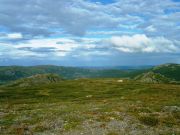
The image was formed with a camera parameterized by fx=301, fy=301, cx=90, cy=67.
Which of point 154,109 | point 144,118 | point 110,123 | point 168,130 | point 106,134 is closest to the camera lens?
point 106,134

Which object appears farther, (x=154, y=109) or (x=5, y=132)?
(x=154, y=109)

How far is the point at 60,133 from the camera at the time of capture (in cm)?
3447

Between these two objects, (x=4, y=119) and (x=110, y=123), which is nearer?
(x=110, y=123)

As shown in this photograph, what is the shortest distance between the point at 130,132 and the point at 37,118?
15380 millimetres

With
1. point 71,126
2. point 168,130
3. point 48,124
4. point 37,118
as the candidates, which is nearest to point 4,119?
point 37,118

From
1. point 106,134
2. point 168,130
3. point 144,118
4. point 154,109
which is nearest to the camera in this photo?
point 106,134

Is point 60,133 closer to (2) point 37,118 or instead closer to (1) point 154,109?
(2) point 37,118

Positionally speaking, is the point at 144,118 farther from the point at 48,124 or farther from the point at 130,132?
the point at 48,124

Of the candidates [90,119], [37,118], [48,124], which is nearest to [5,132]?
[48,124]

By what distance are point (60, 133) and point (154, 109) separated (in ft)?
78.7

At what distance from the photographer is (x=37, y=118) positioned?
1753 inches

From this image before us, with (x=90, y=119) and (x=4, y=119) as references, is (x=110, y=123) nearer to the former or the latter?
(x=90, y=119)

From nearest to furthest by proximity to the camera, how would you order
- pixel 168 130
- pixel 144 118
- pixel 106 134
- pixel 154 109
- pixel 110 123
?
1. pixel 106 134
2. pixel 168 130
3. pixel 110 123
4. pixel 144 118
5. pixel 154 109

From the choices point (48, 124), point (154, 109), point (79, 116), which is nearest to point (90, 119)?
point (79, 116)
